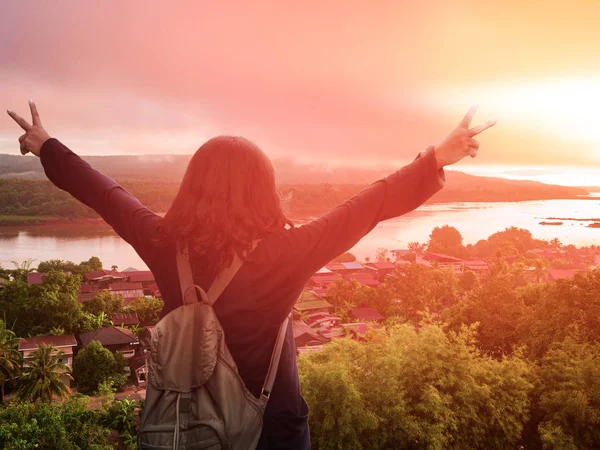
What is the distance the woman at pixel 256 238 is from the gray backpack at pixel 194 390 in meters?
0.03

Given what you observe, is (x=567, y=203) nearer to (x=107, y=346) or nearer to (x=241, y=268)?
(x=107, y=346)

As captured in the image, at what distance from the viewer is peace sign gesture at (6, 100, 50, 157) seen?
2.57ft

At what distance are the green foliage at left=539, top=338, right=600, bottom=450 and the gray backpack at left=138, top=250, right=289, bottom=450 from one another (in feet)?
10.8

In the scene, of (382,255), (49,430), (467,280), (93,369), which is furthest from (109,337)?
(382,255)

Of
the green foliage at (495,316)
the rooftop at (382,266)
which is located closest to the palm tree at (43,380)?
the green foliage at (495,316)

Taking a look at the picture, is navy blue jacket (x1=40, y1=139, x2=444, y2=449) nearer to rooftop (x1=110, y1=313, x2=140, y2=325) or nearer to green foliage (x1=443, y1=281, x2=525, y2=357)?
green foliage (x1=443, y1=281, x2=525, y2=357)

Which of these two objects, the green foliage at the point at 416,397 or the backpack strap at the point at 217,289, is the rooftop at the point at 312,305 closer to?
the green foliage at the point at 416,397

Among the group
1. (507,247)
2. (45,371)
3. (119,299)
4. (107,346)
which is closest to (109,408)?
(45,371)

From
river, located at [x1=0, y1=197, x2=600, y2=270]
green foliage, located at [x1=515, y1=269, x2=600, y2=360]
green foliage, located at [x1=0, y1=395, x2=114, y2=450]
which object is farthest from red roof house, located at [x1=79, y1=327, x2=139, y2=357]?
green foliage, located at [x1=515, y1=269, x2=600, y2=360]

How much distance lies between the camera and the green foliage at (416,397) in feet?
10.3

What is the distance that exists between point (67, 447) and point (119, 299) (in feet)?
25.0

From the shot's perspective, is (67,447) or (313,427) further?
(313,427)

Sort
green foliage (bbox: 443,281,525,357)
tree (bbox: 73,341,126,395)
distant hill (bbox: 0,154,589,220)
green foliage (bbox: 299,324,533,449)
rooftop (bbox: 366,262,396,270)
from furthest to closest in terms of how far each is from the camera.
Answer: rooftop (bbox: 366,262,396,270) < tree (bbox: 73,341,126,395) < green foliage (bbox: 443,281,525,357) < distant hill (bbox: 0,154,589,220) < green foliage (bbox: 299,324,533,449)

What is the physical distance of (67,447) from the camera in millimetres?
3064
